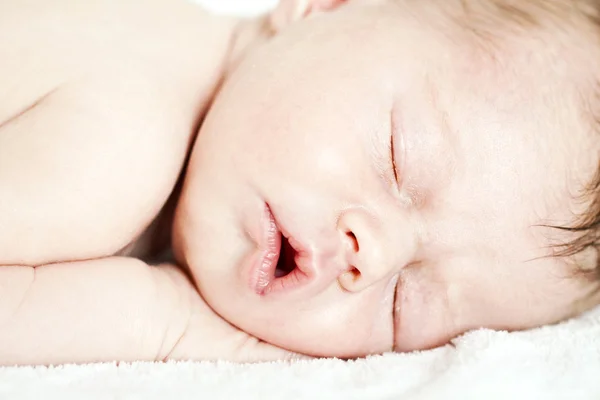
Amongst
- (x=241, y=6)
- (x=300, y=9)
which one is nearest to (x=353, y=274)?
(x=300, y=9)

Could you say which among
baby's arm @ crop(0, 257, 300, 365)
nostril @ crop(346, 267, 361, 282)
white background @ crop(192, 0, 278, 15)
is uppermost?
nostril @ crop(346, 267, 361, 282)

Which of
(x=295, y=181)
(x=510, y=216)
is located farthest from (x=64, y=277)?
(x=510, y=216)

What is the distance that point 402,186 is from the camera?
1.03m

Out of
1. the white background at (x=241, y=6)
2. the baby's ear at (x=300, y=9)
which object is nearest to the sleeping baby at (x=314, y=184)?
the baby's ear at (x=300, y=9)

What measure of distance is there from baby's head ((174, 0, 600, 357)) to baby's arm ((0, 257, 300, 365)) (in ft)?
0.19

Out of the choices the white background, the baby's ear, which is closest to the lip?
the baby's ear

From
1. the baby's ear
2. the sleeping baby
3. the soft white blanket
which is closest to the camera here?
the soft white blanket

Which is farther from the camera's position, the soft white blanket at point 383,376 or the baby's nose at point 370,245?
the baby's nose at point 370,245

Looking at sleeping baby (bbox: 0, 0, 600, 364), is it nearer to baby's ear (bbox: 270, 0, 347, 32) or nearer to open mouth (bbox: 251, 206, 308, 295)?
open mouth (bbox: 251, 206, 308, 295)

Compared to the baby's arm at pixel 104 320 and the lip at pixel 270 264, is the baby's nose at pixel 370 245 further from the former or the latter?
the baby's arm at pixel 104 320

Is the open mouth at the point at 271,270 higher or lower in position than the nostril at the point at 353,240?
lower

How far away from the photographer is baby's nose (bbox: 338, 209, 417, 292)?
38.8 inches

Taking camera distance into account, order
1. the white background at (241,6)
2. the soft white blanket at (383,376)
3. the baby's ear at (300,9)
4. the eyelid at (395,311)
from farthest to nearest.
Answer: the white background at (241,6) < the baby's ear at (300,9) < the eyelid at (395,311) < the soft white blanket at (383,376)

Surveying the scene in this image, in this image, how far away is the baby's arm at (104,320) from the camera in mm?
892
